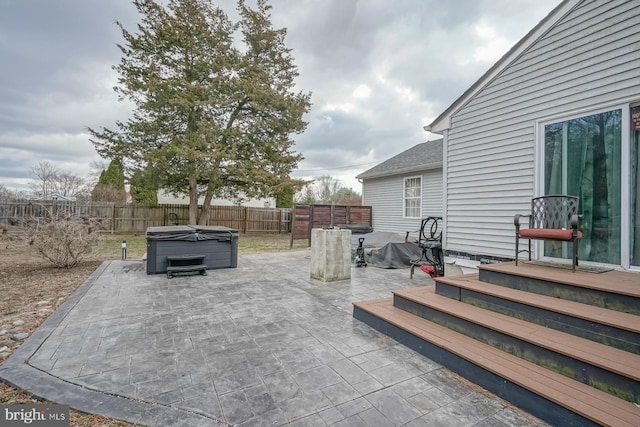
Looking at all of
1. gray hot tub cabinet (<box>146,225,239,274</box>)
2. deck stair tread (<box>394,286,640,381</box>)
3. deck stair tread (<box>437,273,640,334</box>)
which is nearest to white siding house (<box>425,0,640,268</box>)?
deck stair tread (<box>437,273,640,334</box>)

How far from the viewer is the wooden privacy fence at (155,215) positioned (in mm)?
10852

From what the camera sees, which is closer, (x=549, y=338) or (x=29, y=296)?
(x=549, y=338)

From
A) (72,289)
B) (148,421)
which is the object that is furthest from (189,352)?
(72,289)

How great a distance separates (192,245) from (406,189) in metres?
7.68

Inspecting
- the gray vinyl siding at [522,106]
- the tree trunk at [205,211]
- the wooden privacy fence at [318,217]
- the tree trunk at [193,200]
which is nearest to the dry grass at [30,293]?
the gray vinyl siding at [522,106]

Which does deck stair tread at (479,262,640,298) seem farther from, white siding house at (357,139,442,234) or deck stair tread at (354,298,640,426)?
white siding house at (357,139,442,234)

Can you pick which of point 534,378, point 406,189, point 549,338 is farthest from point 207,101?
point 534,378

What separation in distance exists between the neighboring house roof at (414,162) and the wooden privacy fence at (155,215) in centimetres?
611

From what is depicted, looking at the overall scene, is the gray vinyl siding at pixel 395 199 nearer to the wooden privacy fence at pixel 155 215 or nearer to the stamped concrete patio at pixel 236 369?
the wooden privacy fence at pixel 155 215

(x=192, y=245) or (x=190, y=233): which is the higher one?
(x=190, y=233)

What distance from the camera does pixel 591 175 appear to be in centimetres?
332

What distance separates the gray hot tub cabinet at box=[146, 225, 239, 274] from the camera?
17.5 feet

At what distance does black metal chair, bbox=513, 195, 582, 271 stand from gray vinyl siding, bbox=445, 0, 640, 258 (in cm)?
40

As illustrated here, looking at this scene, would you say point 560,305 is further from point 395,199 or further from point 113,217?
point 113,217
